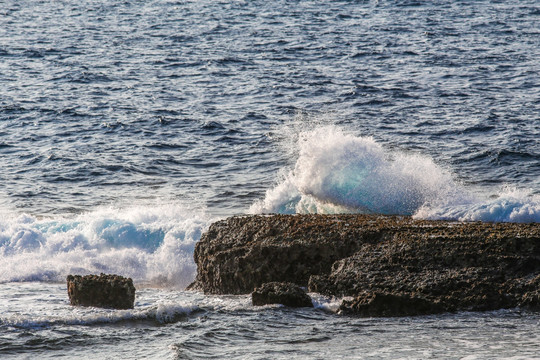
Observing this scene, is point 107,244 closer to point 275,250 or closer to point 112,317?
point 275,250

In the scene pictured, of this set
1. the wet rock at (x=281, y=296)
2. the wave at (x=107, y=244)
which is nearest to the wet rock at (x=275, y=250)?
the wet rock at (x=281, y=296)

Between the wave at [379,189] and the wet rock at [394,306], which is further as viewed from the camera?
the wave at [379,189]

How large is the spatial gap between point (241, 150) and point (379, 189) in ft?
18.8

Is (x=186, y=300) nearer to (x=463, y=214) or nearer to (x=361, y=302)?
(x=361, y=302)

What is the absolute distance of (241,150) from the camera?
49.0 feet

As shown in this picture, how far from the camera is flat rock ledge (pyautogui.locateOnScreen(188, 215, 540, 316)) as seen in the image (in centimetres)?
600

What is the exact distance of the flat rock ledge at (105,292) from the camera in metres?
6.61

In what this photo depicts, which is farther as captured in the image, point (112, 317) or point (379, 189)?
point (379, 189)

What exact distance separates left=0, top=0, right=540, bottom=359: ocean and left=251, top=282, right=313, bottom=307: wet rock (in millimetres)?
143

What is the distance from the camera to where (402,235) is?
6836 mm

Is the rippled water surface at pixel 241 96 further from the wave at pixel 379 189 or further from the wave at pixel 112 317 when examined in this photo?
the wave at pixel 112 317

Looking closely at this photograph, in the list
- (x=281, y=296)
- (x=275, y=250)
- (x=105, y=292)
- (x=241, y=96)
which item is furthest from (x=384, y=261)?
(x=241, y=96)

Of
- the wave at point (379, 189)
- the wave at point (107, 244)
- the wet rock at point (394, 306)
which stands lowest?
the wave at point (107, 244)

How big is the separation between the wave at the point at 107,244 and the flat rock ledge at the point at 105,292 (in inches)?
108
